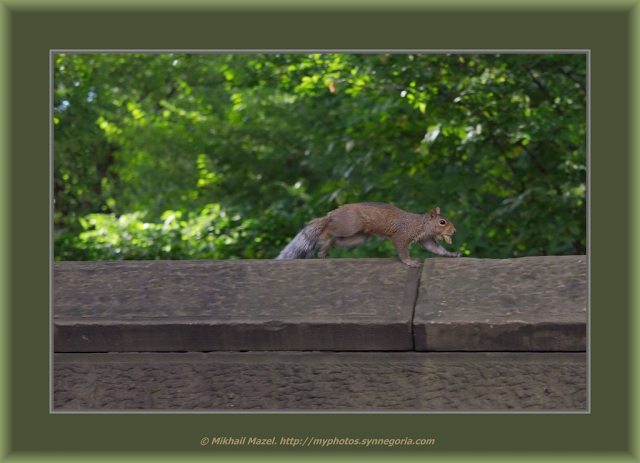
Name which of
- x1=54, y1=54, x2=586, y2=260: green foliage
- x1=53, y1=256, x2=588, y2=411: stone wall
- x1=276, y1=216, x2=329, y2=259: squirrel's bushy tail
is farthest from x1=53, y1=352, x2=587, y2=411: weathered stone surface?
x1=54, y1=54, x2=586, y2=260: green foliage

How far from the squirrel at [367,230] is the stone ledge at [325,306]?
1.11 metres

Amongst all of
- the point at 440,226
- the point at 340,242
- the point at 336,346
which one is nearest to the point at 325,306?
the point at 336,346

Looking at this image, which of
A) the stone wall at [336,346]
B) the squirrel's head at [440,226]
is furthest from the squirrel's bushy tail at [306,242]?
the stone wall at [336,346]

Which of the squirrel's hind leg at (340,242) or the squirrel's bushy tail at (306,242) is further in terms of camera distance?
the squirrel's hind leg at (340,242)

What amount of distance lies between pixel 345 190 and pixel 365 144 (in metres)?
1.09

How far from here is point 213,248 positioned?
9.17 m

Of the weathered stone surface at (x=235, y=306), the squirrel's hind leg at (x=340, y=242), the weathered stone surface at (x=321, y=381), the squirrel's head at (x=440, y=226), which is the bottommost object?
the weathered stone surface at (x=321, y=381)

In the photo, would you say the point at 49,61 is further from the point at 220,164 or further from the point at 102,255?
the point at 220,164

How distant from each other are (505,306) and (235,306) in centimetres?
103

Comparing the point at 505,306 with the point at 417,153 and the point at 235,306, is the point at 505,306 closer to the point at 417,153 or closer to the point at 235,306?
the point at 235,306

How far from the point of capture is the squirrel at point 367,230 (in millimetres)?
4535

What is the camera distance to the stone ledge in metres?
2.89

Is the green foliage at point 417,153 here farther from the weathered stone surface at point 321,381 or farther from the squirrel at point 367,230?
the weathered stone surface at point 321,381

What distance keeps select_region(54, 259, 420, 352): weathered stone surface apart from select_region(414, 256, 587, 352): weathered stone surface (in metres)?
0.11
